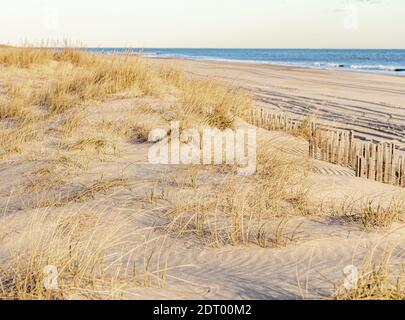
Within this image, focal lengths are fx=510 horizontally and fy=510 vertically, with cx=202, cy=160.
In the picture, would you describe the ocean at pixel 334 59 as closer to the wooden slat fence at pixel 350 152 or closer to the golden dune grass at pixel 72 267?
the wooden slat fence at pixel 350 152

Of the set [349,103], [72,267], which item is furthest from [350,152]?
[349,103]

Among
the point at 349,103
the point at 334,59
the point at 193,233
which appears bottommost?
the point at 193,233

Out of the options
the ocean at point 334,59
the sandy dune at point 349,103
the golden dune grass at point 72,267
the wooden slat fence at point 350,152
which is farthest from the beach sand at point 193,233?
the ocean at point 334,59

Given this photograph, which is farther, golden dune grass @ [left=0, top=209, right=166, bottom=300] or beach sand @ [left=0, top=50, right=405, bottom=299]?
beach sand @ [left=0, top=50, right=405, bottom=299]

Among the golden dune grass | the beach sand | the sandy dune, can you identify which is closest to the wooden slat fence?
the beach sand

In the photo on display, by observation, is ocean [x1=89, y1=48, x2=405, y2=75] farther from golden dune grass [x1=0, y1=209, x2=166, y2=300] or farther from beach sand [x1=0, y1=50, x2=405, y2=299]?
golden dune grass [x1=0, y1=209, x2=166, y2=300]

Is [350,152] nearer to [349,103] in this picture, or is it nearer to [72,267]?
[72,267]

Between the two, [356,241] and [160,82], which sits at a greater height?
[160,82]

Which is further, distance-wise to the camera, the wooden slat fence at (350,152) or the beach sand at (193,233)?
the wooden slat fence at (350,152)

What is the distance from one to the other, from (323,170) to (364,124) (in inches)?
161

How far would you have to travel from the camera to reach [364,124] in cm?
935

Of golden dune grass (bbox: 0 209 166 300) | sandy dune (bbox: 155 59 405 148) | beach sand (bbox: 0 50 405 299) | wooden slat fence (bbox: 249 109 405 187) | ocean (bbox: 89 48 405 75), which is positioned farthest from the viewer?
ocean (bbox: 89 48 405 75)
